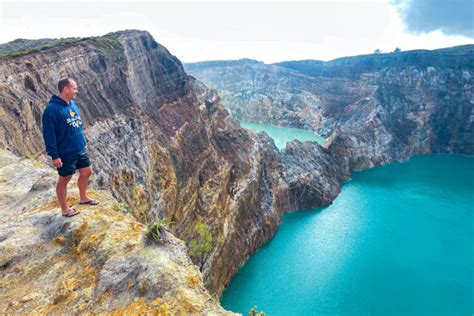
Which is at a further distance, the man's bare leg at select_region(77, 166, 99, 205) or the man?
the man's bare leg at select_region(77, 166, 99, 205)

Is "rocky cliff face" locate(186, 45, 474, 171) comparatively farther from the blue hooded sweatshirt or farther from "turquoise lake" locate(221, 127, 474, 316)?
the blue hooded sweatshirt

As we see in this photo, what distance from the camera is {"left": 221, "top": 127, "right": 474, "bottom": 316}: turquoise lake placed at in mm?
36938

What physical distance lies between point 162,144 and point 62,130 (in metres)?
30.3

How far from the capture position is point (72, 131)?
8750 mm

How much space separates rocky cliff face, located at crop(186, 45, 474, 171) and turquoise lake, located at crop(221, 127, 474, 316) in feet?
79.6

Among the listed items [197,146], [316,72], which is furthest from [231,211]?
[316,72]

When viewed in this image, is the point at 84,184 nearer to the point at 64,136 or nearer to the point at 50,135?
the point at 64,136

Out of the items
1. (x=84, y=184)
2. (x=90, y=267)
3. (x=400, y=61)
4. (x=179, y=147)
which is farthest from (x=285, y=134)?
(x=90, y=267)

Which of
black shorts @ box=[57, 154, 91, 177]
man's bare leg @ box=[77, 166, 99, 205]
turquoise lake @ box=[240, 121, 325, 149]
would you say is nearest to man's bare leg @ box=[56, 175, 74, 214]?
black shorts @ box=[57, 154, 91, 177]

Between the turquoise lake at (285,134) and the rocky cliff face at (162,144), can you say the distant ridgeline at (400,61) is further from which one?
the rocky cliff face at (162,144)

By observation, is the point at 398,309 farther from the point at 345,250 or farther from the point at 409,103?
A: the point at 409,103

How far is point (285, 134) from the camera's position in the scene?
12419 centimetres

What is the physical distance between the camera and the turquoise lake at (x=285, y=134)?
114 metres

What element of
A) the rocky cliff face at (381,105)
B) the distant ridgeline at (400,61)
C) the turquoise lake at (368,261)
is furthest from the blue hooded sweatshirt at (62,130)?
the distant ridgeline at (400,61)
